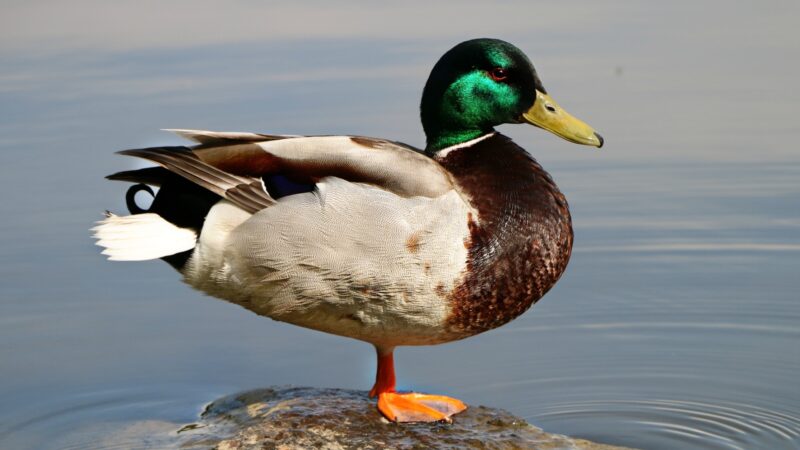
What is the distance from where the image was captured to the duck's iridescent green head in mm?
5195

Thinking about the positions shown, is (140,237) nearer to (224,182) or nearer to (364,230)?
(224,182)

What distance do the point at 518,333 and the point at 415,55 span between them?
12.1ft

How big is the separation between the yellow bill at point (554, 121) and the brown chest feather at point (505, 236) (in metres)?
0.21

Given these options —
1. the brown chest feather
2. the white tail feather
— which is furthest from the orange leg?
the white tail feather

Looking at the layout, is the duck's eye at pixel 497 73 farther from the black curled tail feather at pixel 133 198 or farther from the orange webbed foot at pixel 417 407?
the black curled tail feather at pixel 133 198

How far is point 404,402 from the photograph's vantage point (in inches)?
203

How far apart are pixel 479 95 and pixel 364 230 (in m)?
0.86

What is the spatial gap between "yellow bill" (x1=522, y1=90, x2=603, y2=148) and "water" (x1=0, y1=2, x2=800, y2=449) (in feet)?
3.44

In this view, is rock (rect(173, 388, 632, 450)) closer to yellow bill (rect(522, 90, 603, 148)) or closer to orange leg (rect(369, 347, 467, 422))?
orange leg (rect(369, 347, 467, 422))

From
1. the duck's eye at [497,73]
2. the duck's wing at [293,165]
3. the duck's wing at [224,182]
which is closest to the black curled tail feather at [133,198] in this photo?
the duck's wing at [293,165]

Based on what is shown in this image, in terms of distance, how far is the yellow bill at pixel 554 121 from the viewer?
5355 millimetres

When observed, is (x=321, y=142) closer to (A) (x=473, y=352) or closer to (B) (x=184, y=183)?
(B) (x=184, y=183)

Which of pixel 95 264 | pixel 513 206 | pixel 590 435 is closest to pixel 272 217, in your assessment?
pixel 513 206

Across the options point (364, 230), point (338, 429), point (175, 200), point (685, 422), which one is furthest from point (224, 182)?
point (685, 422)
